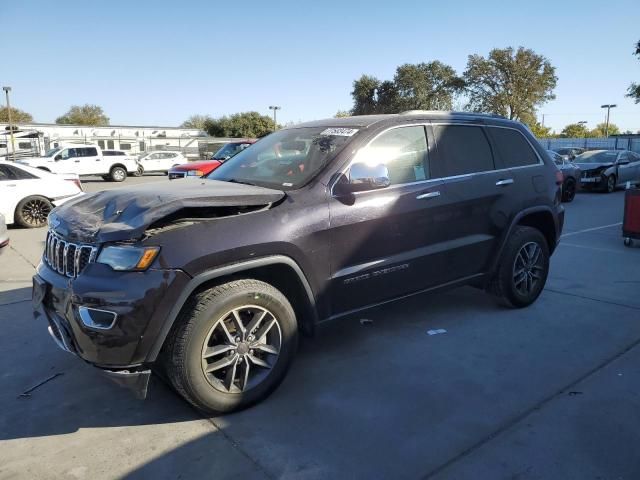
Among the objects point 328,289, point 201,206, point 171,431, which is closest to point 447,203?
point 328,289

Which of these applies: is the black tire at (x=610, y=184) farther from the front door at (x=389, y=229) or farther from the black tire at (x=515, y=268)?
the front door at (x=389, y=229)

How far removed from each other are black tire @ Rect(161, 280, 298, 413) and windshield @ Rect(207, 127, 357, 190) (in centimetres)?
84

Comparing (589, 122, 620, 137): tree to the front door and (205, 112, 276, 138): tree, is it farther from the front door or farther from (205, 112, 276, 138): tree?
the front door

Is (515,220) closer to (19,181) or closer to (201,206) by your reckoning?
(201,206)

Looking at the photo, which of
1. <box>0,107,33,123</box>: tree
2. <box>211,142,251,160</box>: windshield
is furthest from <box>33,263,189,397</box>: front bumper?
<box>0,107,33,123</box>: tree

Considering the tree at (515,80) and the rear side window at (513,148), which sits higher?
the tree at (515,80)

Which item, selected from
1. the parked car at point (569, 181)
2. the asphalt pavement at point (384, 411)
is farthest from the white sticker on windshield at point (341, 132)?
the parked car at point (569, 181)

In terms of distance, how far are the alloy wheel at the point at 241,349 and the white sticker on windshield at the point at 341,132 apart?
1.49 metres

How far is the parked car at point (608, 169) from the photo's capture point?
55.6ft

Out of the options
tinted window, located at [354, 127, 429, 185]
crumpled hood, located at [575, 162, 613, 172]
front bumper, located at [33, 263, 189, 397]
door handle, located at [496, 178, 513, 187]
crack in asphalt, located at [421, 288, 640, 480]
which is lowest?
crack in asphalt, located at [421, 288, 640, 480]

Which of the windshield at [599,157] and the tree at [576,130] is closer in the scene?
the windshield at [599,157]

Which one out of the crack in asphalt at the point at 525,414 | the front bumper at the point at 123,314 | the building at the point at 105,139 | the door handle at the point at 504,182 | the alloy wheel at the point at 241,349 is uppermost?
the building at the point at 105,139

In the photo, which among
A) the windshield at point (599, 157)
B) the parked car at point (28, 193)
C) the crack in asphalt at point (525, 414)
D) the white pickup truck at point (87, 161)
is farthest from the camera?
the white pickup truck at point (87, 161)

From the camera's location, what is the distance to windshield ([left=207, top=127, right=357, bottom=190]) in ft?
11.8
